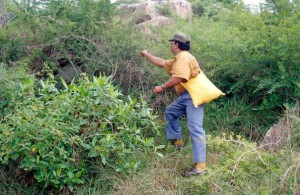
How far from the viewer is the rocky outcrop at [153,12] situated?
717cm

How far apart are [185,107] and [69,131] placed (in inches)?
58.1

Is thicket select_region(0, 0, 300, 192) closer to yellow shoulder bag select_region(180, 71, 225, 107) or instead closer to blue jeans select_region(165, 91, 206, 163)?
blue jeans select_region(165, 91, 206, 163)

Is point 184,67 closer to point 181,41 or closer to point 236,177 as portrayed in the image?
point 181,41

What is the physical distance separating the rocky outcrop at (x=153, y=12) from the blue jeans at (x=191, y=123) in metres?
2.34

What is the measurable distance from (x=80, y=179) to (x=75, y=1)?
10.9 feet

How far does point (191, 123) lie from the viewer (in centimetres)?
483

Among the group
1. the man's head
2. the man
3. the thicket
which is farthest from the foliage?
the man's head

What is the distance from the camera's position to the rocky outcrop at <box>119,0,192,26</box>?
7.17 metres

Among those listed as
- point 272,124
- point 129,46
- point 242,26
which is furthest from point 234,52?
point 129,46

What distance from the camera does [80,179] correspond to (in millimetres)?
4488

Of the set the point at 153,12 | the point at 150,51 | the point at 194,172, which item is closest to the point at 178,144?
the point at 194,172

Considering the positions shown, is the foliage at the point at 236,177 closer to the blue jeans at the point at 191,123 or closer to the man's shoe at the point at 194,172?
the man's shoe at the point at 194,172

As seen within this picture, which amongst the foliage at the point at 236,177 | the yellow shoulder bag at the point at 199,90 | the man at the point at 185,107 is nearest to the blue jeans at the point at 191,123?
the man at the point at 185,107

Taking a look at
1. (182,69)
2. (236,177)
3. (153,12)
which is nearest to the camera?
(236,177)
